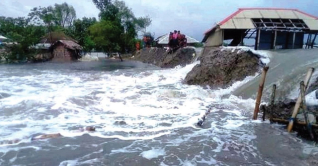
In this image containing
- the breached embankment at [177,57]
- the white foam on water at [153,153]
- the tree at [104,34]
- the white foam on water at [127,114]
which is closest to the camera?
the white foam on water at [153,153]

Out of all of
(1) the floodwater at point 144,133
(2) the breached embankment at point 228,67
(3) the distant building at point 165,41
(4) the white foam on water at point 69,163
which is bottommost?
(4) the white foam on water at point 69,163

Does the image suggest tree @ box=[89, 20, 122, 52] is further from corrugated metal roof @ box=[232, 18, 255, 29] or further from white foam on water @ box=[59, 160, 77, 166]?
white foam on water @ box=[59, 160, 77, 166]

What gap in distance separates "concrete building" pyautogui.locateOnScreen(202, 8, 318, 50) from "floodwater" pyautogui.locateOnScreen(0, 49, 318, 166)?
715 centimetres

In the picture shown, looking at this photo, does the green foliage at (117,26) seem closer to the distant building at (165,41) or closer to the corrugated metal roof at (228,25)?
the distant building at (165,41)

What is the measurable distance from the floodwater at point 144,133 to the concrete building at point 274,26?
715cm

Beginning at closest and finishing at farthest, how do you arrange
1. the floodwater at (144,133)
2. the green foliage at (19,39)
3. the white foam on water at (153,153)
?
the floodwater at (144,133) → the white foam on water at (153,153) → the green foliage at (19,39)

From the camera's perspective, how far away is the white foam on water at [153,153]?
5367 mm

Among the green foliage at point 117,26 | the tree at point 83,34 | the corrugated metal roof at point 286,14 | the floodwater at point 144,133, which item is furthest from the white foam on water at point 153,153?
the tree at point 83,34

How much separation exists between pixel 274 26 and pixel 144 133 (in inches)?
510

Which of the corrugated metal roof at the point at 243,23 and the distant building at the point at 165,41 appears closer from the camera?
the corrugated metal roof at the point at 243,23

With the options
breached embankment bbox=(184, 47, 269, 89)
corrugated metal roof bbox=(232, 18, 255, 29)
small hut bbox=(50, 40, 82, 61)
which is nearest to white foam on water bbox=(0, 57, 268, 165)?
breached embankment bbox=(184, 47, 269, 89)

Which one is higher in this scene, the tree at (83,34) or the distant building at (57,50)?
the tree at (83,34)

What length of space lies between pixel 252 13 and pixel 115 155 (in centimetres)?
1500

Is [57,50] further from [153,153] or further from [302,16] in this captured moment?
[153,153]
